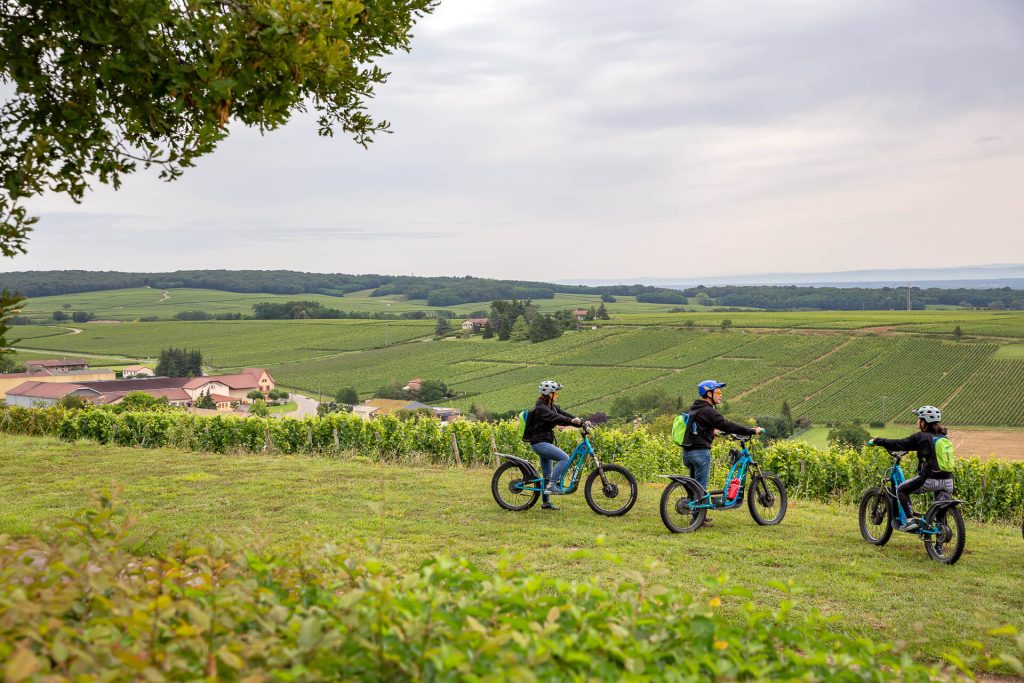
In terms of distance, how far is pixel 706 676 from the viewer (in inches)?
121

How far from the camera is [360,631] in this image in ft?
9.68

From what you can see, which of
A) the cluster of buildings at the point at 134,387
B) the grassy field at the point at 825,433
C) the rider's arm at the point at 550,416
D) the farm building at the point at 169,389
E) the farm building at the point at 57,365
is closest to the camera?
the rider's arm at the point at 550,416

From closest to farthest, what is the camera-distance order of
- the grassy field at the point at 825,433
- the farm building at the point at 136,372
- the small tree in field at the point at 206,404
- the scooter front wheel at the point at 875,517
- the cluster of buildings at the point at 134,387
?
1. the scooter front wheel at the point at 875,517
2. the grassy field at the point at 825,433
3. the small tree in field at the point at 206,404
4. the cluster of buildings at the point at 134,387
5. the farm building at the point at 136,372

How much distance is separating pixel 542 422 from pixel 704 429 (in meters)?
2.07

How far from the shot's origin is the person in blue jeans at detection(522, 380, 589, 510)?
34.4ft

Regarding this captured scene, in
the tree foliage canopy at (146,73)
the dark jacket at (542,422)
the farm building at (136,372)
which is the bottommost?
the farm building at (136,372)

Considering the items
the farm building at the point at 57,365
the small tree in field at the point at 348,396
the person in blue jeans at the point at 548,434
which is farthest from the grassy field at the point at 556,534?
the farm building at the point at 57,365

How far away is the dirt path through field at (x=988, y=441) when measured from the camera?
45.8m

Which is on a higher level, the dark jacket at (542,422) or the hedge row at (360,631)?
the hedge row at (360,631)

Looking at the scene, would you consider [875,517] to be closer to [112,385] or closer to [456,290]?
[112,385]

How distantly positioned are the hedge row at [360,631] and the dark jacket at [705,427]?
625 centimetres

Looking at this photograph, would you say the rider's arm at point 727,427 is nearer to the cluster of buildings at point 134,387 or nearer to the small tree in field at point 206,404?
the cluster of buildings at point 134,387

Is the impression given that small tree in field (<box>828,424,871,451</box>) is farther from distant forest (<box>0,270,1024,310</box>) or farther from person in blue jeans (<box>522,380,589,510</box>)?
distant forest (<box>0,270,1024,310</box>)

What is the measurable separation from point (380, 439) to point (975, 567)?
13.6m
